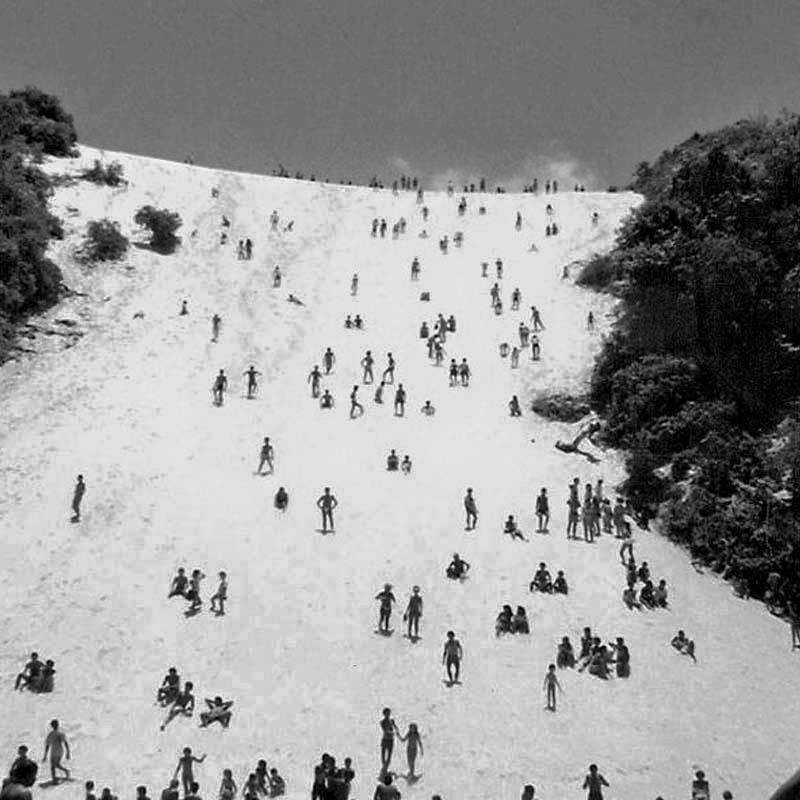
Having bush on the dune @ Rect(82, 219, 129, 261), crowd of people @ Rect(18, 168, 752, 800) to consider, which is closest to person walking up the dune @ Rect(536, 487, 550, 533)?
crowd of people @ Rect(18, 168, 752, 800)

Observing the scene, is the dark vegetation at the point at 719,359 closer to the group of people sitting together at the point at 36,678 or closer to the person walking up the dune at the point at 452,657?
the person walking up the dune at the point at 452,657

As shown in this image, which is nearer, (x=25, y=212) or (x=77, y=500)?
(x=77, y=500)

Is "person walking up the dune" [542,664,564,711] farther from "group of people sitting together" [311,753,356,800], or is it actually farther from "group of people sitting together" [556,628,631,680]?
"group of people sitting together" [311,753,356,800]

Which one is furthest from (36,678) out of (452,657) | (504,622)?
(504,622)

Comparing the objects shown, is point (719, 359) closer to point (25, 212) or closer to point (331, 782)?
point (331, 782)

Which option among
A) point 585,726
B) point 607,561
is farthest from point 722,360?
point 585,726

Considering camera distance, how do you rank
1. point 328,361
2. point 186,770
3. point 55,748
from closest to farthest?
point 186,770 → point 55,748 → point 328,361
